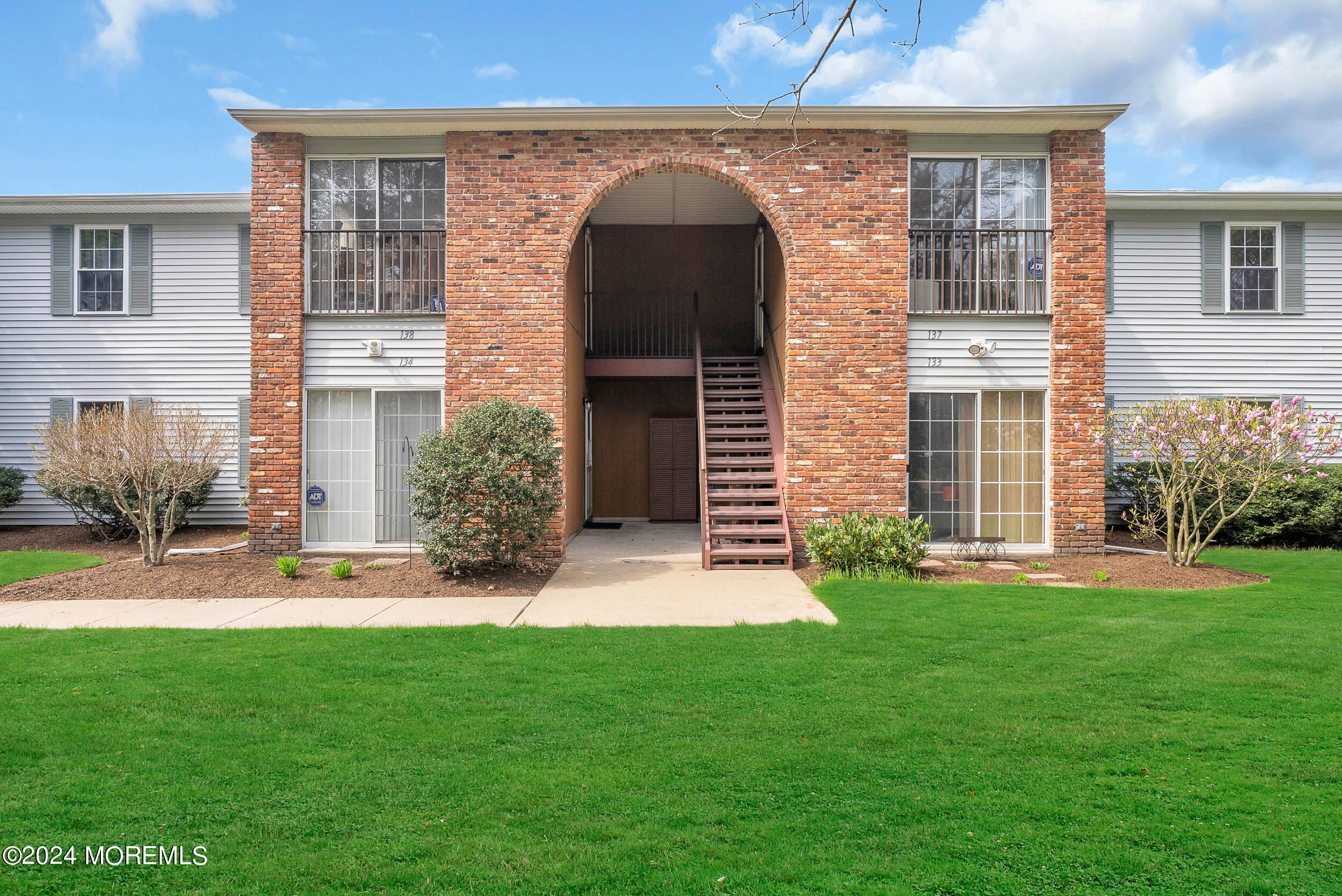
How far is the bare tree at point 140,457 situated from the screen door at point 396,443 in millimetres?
2075

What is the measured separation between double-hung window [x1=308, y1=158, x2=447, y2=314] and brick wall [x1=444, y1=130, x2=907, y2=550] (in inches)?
22.2

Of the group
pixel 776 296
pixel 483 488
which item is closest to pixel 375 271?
pixel 483 488

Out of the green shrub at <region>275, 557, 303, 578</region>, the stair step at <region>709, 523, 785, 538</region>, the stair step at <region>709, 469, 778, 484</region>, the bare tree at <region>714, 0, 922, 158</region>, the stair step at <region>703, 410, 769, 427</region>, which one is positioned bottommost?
the green shrub at <region>275, 557, 303, 578</region>

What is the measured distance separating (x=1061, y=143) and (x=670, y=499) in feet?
28.7

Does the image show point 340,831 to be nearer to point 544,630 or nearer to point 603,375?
point 544,630

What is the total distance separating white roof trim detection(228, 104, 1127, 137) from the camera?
9.37 metres

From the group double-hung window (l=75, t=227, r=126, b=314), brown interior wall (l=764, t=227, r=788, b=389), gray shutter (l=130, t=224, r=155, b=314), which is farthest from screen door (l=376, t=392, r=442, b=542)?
double-hung window (l=75, t=227, r=126, b=314)

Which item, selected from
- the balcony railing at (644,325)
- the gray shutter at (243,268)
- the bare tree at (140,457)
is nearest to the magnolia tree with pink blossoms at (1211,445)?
the balcony railing at (644,325)

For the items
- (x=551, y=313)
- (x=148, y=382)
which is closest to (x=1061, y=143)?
(x=551, y=313)

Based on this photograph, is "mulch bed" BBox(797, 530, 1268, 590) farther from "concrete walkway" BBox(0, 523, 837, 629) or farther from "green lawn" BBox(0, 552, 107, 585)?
"green lawn" BBox(0, 552, 107, 585)

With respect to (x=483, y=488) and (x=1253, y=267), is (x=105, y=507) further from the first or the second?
(x=1253, y=267)

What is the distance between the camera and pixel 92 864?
2.69m

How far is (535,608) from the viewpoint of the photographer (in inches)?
282

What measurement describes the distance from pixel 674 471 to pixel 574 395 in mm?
3579
